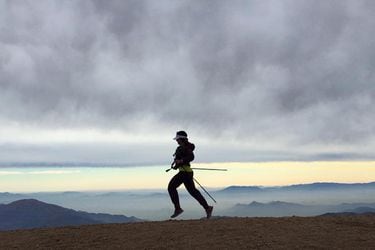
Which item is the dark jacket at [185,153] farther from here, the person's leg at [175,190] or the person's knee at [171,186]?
the person's knee at [171,186]

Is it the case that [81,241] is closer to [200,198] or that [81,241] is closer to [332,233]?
[200,198]

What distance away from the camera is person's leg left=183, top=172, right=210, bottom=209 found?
15836 mm

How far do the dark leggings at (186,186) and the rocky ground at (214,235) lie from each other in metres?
0.86

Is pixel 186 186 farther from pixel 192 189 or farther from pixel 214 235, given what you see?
pixel 214 235

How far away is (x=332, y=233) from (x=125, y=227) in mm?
5501

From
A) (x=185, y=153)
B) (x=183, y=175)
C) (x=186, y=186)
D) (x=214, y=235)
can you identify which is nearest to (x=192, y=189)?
(x=186, y=186)

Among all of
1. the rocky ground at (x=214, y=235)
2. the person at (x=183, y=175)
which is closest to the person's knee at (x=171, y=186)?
the person at (x=183, y=175)

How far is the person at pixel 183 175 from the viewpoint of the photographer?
1577 cm

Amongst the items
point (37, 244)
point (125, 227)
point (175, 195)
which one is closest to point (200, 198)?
point (175, 195)

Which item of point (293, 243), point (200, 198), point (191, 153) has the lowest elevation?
point (293, 243)

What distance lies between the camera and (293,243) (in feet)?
41.5

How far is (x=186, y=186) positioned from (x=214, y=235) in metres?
2.77

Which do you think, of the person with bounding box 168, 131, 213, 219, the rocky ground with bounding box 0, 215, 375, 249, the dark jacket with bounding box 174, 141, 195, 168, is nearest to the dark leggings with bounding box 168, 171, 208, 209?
the person with bounding box 168, 131, 213, 219

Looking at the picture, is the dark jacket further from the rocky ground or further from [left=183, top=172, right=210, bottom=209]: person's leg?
the rocky ground
